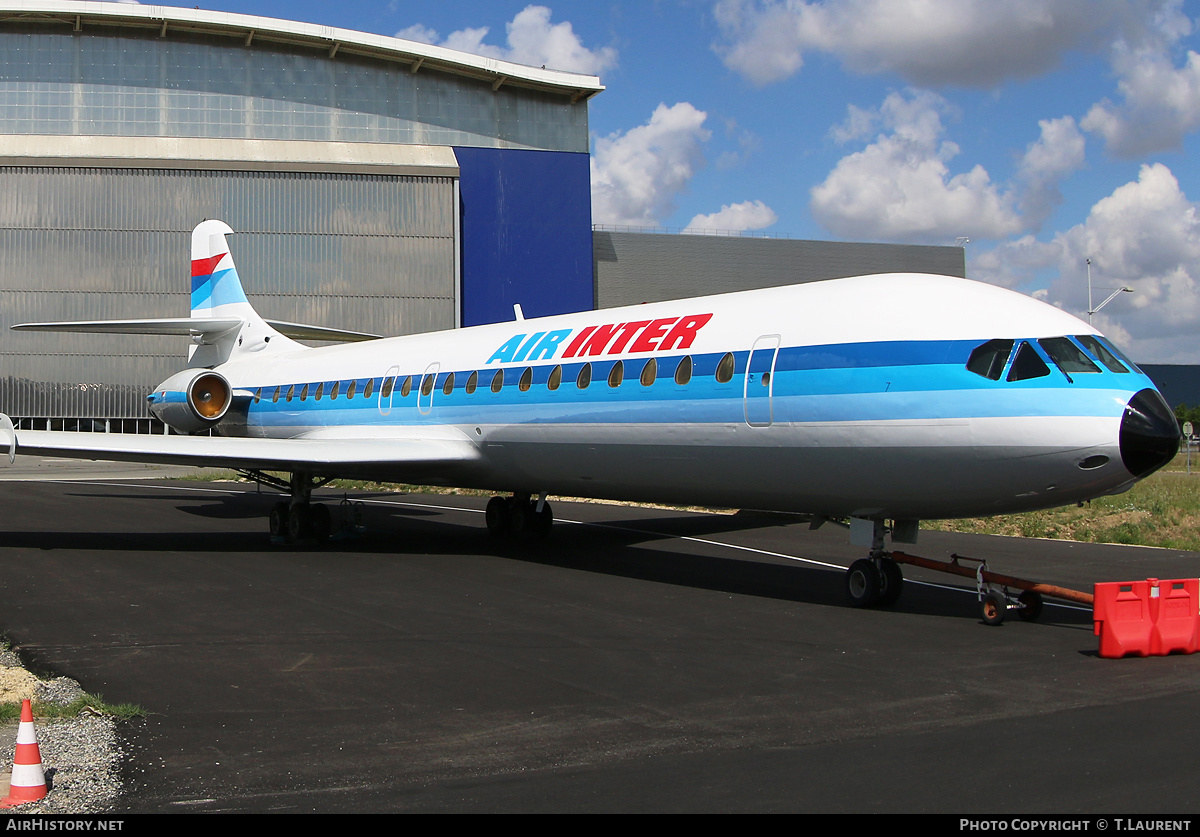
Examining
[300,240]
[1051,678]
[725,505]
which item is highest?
[300,240]

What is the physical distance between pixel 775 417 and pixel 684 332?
6.33 feet

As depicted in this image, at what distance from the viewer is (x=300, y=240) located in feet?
129

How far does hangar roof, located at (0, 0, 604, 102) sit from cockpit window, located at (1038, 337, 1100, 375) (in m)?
39.9

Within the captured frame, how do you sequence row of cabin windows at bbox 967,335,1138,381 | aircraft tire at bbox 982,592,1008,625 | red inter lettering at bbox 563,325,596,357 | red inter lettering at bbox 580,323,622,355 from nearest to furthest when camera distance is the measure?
row of cabin windows at bbox 967,335,1138,381 → aircraft tire at bbox 982,592,1008,625 → red inter lettering at bbox 580,323,622,355 → red inter lettering at bbox 563,325,596,357

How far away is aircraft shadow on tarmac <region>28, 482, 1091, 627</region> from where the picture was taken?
11914mm

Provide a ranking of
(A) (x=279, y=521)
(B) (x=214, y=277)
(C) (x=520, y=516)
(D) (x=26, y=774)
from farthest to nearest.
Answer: (B) (x=214, y=277), (C) (x=520, y=516), (A) (x=279, y=521), (D) (x=26, y=774)

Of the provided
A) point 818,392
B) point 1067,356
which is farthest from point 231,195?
point 1067,356

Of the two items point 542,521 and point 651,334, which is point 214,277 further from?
point 651,334

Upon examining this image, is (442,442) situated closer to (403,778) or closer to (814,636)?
(814,636)

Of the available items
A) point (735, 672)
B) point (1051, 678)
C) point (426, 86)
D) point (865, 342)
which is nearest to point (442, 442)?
point (865, 342)

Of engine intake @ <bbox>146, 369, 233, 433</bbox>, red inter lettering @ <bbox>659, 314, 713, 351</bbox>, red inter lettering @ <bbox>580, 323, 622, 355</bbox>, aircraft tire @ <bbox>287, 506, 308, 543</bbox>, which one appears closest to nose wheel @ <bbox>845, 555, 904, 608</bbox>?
red inter lettering @ <bbox>659, 314, 713, 351</bbox>

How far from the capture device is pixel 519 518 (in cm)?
1745

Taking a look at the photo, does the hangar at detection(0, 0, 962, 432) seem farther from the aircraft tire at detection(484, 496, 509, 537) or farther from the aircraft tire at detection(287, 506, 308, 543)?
the aircraft tire at detection(287, 506, 308, 543)
